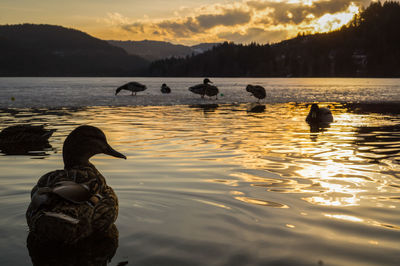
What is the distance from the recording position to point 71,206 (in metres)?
4.81

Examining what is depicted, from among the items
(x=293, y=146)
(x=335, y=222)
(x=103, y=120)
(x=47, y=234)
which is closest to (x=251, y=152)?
(x=293, y=146)

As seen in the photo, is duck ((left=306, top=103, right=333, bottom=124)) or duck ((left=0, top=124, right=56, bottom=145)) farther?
duck ((left=306, top=103, right=333, bottom=124))

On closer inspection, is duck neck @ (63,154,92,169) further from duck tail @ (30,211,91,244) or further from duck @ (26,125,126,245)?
duck tail @ (30,211,91,244)

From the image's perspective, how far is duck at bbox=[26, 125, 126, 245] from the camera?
4.72 meters

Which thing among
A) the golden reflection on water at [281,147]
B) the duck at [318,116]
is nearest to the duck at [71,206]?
the golden reflection on water at [281,147]

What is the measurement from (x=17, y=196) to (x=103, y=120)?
11.5 meters

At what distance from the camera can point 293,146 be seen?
12039 mm

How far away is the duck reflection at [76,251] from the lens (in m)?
4.72

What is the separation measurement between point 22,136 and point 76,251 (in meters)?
8.65

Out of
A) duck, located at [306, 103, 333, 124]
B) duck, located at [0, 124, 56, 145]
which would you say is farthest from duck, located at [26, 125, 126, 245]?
duck, located at [306, 103, 333, 124]

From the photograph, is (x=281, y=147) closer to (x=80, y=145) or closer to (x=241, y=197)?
(x=241, y=197)

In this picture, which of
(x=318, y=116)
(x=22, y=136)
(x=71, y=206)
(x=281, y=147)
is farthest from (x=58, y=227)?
(x=318, y=116)

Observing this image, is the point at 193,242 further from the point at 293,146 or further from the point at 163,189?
the point at 293,146

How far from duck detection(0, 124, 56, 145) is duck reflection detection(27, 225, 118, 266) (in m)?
7.73
